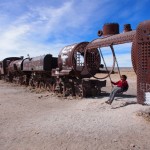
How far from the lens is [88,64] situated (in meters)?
16.1

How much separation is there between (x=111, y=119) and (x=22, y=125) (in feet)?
9.21

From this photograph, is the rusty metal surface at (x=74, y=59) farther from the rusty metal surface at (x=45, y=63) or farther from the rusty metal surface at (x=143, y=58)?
the rusty metal surface at (x=143, y=58)

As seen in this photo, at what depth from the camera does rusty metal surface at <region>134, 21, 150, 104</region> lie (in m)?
8.26

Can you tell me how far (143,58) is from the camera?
8500mm

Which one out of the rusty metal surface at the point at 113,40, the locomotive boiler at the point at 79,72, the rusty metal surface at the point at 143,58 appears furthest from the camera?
the locomotive boiler at the point at 79,72

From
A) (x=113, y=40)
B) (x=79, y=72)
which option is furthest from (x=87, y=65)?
(x=113, y=40)

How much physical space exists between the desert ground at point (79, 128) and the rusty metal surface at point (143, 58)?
1.08 meters

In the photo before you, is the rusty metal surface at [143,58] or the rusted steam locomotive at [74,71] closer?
the rusty metal surface at [143,58]

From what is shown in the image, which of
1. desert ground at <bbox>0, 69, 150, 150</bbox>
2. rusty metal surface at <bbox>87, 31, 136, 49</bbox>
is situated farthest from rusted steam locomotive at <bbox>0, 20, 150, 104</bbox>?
desert ground at <bbox>0, 69, 150, 150</bbox>

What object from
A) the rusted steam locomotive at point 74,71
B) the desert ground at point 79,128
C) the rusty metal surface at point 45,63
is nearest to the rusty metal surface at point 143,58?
the desert ground at point 79,128

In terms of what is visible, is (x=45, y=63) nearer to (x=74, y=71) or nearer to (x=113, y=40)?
(x=74, y=71)

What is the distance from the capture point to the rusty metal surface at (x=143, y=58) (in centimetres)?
826

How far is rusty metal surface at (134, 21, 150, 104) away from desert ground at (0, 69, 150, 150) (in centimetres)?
108

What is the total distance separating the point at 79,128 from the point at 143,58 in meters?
2.70
